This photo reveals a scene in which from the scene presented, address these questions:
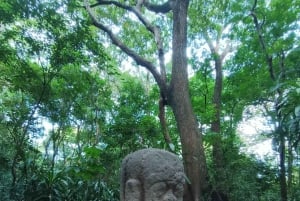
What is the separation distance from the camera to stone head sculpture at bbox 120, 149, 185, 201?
123 inches

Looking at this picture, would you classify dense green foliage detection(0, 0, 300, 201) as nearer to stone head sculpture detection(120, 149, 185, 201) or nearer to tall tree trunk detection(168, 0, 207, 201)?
tall tree trunk detection(168, 0, 207, 201)

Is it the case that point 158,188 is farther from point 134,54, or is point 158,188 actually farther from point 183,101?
point 134,54

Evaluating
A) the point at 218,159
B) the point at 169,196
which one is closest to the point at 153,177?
the point at 169,196

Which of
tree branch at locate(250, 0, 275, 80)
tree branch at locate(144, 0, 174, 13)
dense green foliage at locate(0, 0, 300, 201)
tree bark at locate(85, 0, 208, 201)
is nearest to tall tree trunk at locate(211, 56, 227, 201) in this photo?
dense green foliage at locate(0, 0, 300, 201)

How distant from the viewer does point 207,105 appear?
25.3 ft

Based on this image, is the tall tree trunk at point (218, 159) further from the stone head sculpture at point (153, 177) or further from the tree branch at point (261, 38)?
the stone head sculpture at point (153, 177)

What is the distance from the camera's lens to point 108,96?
936 centimetres

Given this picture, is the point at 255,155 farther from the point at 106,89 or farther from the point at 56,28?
the point at 56,28

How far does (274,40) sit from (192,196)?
13.1ft

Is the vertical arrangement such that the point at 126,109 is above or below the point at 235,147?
above

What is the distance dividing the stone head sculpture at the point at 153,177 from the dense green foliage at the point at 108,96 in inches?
99.2

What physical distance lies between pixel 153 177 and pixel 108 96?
21.1 ft

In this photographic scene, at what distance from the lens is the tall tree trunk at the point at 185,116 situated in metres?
5.39

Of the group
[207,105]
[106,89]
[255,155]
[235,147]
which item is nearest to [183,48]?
[207,105]
